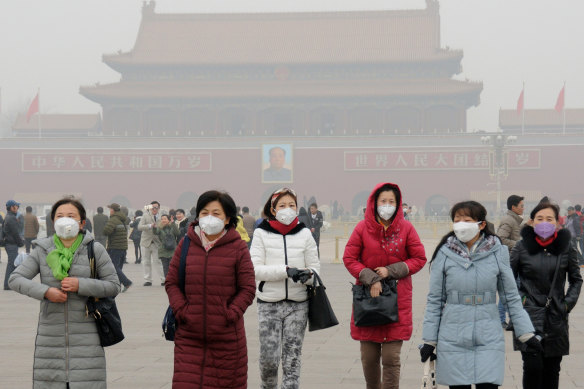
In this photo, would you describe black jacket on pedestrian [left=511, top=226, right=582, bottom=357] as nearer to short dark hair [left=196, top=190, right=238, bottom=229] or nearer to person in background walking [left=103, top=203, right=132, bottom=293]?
short dark hair [left=196, top=190, right=238, bottom=229]

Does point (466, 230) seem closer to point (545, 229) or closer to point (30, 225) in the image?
point (545, 229)

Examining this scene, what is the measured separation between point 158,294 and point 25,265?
6549mm

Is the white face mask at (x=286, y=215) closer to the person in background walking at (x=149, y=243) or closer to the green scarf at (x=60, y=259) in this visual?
the green scarf at (x=60, y=259)

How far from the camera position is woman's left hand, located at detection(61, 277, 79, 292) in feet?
13.0

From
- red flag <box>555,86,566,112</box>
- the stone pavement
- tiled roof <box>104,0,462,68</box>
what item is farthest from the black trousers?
tiled roof <box>104,0,462,68</box>

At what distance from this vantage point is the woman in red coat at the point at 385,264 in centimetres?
455

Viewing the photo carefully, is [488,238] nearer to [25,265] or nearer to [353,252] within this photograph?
[353,252]

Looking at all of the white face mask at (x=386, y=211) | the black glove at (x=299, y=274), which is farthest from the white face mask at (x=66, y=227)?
the white face mask at (x=386, y=211)

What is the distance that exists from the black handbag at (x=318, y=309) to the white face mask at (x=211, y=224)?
78cm

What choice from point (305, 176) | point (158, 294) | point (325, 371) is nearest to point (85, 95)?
point (305, 176)

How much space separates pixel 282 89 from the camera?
1583 inches

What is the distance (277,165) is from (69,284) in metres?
34.1

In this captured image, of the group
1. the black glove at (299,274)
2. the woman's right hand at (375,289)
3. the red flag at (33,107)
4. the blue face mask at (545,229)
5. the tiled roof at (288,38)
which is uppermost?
the tiled roof at (288,38)

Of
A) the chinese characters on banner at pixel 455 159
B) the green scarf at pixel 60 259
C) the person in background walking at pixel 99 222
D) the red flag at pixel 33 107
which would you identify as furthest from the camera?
the red flag at pixel 33 107
